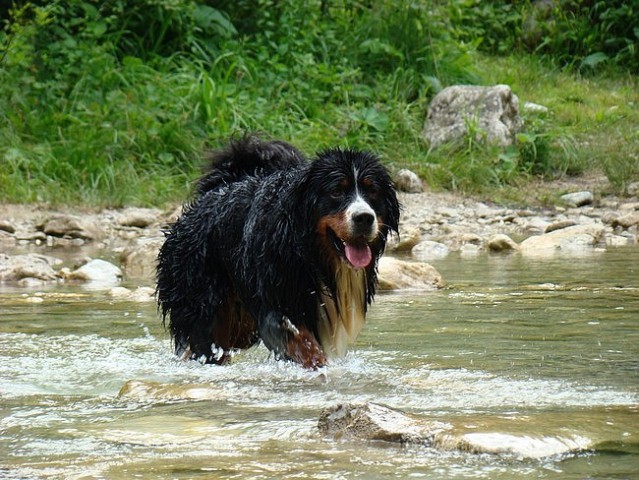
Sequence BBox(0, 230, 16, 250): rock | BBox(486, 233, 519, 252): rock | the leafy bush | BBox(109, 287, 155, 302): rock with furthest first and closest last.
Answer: the leafy bush
BBox(0, 230, 16, 250): rock
BBox(486, 233, 519, 252): rock
BBox(109, 287, 155, 302): rock

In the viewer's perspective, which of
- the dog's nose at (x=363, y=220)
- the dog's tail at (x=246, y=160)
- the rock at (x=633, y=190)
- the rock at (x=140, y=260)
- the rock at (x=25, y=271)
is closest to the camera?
the dog's nose at (x=363, y=220)

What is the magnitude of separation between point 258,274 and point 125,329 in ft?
5.23

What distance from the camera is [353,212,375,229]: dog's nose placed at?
4988mm

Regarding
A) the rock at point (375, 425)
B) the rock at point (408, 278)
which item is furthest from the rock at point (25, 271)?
the rock at point (375, 425)

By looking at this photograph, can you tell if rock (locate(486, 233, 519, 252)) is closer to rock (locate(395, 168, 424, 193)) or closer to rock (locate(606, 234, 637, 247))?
rock (locate(606, 234, 637, 247))

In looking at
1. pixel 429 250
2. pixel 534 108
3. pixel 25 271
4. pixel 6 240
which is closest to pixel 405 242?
pixel 429 250

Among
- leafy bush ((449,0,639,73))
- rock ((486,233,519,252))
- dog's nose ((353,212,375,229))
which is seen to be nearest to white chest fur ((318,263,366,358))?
dog's nose ((353,212,375,229))

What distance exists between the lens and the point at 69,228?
11.4 meters

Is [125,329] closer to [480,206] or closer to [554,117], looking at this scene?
[480,206]

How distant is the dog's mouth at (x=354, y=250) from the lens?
5.12 meters

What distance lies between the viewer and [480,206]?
12859mm

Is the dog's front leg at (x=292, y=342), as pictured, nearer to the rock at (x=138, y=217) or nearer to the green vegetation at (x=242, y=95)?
the rock at (x=138, y=217)

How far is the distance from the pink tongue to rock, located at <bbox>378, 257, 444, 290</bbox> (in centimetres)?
286

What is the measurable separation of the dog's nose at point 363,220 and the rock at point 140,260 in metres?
4.40
